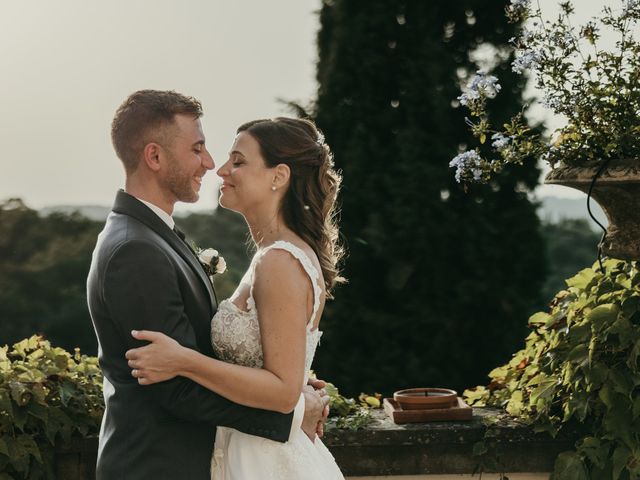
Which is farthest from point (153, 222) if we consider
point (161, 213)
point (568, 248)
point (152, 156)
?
point (568, 248)

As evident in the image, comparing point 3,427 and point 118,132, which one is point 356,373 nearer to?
point 3,427

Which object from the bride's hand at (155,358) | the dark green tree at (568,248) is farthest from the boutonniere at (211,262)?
the dark green tree at (568,248)

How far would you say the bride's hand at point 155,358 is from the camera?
231 centimetres

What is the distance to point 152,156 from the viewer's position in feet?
9.05

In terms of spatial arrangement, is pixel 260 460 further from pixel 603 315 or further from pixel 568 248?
pixel 568 248

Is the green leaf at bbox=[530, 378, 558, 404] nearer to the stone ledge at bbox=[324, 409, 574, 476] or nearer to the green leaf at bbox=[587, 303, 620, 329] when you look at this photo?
the stone ledge at bbox=[324, 409, 574, 476]

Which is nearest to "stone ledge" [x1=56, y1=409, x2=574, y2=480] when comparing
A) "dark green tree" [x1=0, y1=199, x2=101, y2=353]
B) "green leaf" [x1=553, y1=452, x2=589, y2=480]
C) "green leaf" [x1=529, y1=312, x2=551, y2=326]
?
"green leaf" [x1=553, y1=452, x2=589, y2=480]

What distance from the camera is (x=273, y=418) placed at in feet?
8.48

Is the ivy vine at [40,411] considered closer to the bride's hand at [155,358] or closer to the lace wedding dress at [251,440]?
the lace wedding dress at [251,440]

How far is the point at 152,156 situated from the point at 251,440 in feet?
3.24

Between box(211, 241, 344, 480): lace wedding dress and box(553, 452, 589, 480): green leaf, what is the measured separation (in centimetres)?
105

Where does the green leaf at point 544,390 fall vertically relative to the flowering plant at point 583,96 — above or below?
below

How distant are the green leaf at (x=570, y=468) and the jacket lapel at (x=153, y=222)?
5.24ft

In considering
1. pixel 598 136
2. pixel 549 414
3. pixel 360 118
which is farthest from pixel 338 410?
pixel 360 118
